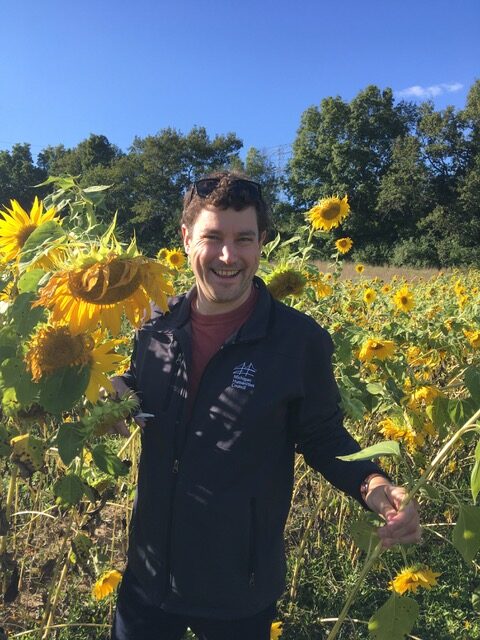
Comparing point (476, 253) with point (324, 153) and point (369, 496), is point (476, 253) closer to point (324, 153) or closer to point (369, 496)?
point (324, 153)

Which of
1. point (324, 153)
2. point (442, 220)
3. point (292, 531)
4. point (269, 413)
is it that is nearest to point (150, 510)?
point (269, 413)

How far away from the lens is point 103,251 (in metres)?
0.81

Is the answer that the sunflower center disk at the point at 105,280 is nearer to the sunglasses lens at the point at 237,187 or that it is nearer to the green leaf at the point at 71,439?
the green leaf at the point at 71,439

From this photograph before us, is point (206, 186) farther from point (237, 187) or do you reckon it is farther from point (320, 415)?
point (320, 415)

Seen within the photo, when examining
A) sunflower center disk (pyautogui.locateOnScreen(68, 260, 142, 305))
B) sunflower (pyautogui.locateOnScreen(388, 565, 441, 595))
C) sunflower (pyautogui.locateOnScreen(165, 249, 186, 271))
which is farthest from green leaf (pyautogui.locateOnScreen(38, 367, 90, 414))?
sunflower (pyautogui.locateOnScreen(165, 249, 186, 271))

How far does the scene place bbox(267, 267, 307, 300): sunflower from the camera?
186cm

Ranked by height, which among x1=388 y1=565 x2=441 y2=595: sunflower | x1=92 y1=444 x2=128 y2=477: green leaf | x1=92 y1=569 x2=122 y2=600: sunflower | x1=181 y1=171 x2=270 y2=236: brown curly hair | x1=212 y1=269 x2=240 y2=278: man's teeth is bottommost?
x1=92 y1=569 x2=122 y2=600: sunflower

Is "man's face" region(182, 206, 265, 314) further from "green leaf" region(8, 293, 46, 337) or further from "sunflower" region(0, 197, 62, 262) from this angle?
"green leaf" region(8, 293, 46, 337)

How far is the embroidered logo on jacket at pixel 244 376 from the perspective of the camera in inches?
45.8

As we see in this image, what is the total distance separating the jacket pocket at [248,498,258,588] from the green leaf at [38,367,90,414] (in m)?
0.48

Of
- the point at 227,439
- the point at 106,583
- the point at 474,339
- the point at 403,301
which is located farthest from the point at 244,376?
the point at 403,301

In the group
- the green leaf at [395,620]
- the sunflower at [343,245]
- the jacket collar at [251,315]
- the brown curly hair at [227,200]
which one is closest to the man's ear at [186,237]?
the brown curly hair at [227,200]

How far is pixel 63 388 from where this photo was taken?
2.80 ft

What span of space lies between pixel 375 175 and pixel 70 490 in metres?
27.9
